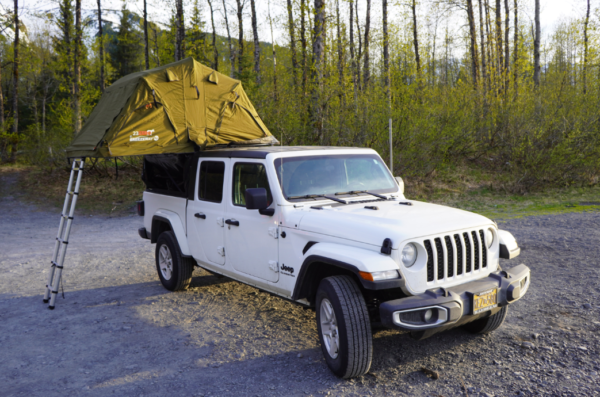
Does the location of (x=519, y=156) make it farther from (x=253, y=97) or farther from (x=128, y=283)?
(x=128, y=283)

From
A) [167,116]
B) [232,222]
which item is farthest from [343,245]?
[167,116]

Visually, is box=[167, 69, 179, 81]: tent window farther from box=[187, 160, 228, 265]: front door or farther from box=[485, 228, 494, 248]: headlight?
box=[485, 228, 494, 248]: headlight

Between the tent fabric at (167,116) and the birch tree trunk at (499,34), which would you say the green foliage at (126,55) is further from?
the tent fabric at (167,116)

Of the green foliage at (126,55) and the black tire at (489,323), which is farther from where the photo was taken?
the green foliage at (126,55)

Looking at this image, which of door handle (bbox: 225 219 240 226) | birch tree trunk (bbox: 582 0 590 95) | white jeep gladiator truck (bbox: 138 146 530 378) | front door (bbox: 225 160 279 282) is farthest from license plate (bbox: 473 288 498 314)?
birch tree trunk (bbox: 582 0 590 95)

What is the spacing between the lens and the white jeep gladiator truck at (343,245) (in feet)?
11.6

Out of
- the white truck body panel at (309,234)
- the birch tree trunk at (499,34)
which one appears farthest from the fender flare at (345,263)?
the birch tree trunk at (499,34)

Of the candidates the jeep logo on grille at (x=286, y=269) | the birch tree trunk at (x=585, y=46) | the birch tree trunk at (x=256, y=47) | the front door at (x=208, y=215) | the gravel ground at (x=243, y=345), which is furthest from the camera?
the birch tree trunk at (x=256, y=47)

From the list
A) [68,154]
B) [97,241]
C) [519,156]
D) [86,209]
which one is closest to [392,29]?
[519,156]

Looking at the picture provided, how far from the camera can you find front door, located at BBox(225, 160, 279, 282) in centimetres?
458

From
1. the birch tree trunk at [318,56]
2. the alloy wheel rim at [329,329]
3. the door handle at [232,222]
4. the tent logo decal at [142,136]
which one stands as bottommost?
the alloy wheel rim at [329,329]

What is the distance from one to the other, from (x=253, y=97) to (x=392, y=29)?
10292 millimetres

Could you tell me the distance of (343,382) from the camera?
370cm

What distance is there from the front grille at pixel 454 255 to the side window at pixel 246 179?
1780mm
